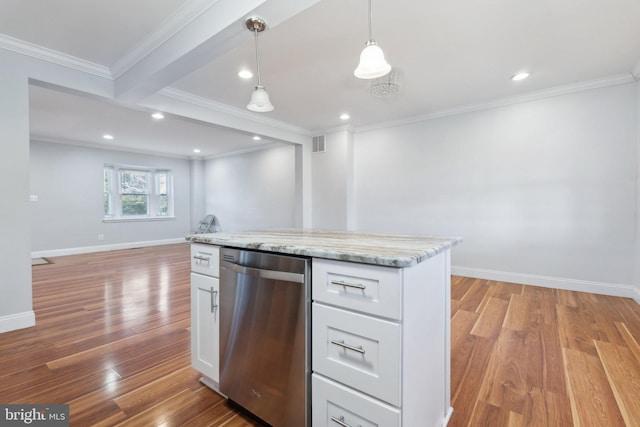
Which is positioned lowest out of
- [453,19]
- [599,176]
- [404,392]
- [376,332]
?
[404,392]

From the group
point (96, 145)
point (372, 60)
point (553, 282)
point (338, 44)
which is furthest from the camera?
point (96, 145)

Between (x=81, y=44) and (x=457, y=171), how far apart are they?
454 centimetres

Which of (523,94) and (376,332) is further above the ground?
(523,94)

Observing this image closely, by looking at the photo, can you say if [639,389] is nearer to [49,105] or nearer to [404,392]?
[404,392]

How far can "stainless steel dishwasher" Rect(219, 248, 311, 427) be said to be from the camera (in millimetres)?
1235

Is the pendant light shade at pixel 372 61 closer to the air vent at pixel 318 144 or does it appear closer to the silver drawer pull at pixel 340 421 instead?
the silver drawer pull at pixel 340 421

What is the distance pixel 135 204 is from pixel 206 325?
6877mm

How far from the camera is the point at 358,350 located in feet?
3.53

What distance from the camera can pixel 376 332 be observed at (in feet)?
3.38

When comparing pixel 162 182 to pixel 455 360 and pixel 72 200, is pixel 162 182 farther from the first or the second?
pixel 455 360

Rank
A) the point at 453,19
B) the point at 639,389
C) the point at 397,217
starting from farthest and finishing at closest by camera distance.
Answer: the point at 397,217
the point at 453,19
the point at 639,389

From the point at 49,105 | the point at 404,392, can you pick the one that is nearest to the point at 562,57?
the point at 404,392

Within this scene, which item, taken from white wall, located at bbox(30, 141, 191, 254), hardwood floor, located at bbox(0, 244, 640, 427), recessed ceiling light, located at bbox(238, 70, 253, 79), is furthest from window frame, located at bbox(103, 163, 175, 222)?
recessed ceiling light, located at bbox(238, 70, 253, 79)

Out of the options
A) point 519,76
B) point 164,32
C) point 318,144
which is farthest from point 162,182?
point 519,76
